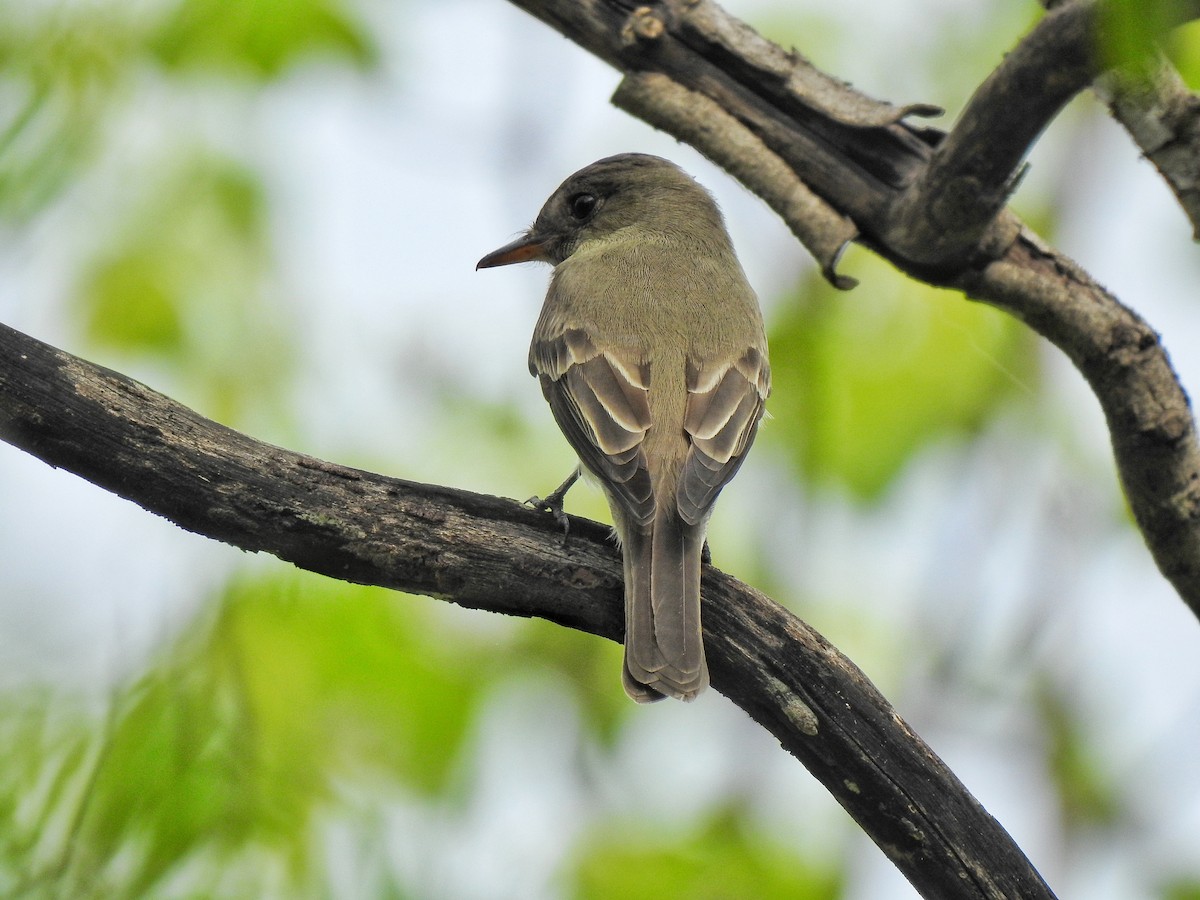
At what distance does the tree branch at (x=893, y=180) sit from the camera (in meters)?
4.25

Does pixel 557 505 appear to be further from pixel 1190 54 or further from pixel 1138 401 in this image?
pixel 1190 54

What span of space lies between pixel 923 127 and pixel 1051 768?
358cm

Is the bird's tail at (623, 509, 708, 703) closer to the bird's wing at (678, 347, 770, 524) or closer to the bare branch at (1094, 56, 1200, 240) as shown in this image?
the bird's wing at (678, 347, 770, 524)

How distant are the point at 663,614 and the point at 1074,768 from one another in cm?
372

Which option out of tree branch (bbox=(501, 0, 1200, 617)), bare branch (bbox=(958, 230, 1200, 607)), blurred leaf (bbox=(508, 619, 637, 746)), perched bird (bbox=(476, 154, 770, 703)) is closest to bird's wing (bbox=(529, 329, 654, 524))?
perched bird (bbox=(476, 154, 770, 703))

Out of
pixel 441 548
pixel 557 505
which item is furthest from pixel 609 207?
pixel 441 548

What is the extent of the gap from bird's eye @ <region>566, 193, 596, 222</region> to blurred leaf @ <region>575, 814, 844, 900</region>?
10.4ft

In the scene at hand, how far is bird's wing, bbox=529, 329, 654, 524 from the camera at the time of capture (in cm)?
446

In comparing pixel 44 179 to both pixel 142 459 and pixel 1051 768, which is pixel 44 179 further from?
pixel 1051 768

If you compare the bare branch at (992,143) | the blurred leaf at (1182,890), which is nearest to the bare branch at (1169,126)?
the bare branch at (992,143)

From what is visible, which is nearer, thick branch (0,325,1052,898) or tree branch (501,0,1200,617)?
thick branch (0,325,1052,898)

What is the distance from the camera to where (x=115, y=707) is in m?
2.64

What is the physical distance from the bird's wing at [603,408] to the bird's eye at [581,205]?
1.56 metres

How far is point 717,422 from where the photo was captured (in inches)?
188
